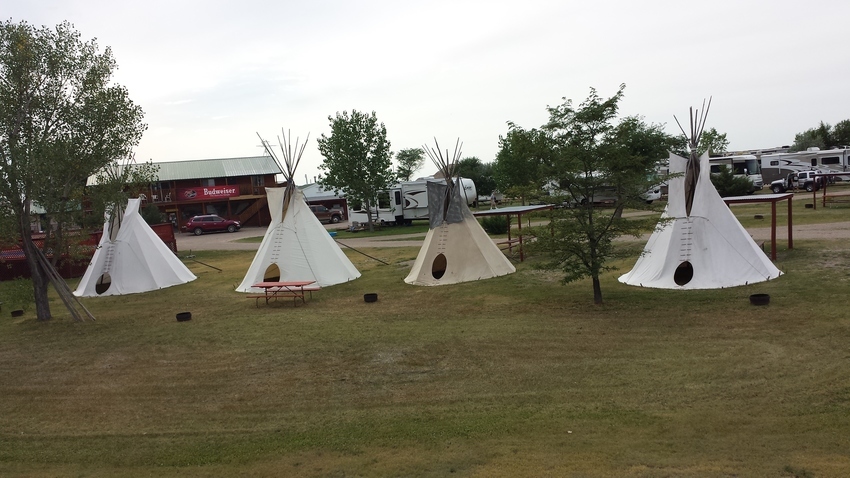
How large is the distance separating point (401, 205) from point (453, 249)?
73.2 feet

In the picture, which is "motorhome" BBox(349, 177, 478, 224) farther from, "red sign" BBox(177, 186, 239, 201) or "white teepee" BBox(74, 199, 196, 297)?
A: "white teepee" BBox(74, 199, 196, 297)


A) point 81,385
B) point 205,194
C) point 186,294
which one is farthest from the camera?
point 205,194

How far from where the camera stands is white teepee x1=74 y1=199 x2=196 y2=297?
19547 millimetres

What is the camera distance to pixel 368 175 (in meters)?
37.8

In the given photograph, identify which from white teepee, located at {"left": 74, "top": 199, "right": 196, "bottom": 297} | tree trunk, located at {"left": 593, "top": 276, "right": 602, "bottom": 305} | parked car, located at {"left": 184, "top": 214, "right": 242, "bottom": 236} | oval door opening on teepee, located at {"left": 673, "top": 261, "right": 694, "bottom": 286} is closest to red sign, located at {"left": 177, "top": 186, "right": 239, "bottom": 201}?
parked car, located at {"left": 184, "top": 214, "right": 242, "bottom": 236}

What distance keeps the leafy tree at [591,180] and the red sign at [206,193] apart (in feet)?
133

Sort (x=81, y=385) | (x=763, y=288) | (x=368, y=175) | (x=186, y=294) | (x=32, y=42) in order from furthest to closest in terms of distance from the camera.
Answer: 1. (x=368, y=175)
2. (x=186, y=294)
3. (x=32, y=42)
4. (x=763, y=288)
5. (x=81, y=385)

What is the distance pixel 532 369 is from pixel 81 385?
22.6ft

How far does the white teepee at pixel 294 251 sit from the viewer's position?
58.9 feet

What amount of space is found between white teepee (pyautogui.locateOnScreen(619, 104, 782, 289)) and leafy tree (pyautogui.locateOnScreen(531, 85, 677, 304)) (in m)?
1.41

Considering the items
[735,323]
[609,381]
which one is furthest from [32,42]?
[735,323]

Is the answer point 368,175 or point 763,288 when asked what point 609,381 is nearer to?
point 763,288

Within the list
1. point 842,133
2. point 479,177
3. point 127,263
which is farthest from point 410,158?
point 127,263

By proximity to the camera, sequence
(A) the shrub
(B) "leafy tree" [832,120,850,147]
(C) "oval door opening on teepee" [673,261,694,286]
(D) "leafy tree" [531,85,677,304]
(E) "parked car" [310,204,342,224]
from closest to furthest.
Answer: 1. (D) "leafy tree" [531,85,677,304]
2. (C) "oval door opening on teepee" [673,261,694,286]
3. (A) the shrub
4. (E) "parked car" [310,204,342,224]
5. (B) "leafy tree" [832,120,850,147]
